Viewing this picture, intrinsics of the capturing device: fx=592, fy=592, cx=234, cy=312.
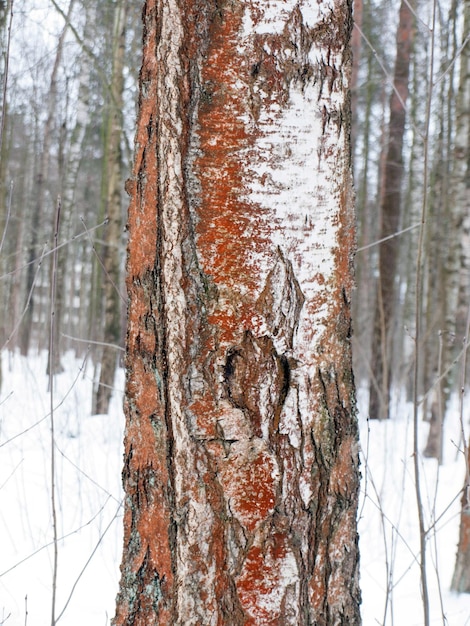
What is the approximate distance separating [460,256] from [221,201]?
15.2ft

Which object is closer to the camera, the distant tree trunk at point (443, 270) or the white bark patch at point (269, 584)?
the white bark patch at point (269, 584)

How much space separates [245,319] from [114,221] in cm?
551

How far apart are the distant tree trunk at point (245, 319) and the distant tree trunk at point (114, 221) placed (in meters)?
5.13

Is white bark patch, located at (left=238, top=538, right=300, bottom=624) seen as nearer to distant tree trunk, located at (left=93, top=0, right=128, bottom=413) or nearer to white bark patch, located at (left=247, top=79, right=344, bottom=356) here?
white bark patch, located at (left=247, top=79, right=344, bottom=356)

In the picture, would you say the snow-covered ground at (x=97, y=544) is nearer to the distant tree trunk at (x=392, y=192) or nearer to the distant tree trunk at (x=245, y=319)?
the distant tree trunk at (x=245, y=319)

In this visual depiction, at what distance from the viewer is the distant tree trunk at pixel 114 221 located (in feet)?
19.6

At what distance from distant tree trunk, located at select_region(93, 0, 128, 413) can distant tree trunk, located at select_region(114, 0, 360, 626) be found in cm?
513

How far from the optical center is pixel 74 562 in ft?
8.87

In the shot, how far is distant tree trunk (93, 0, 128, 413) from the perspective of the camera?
5.98 metres

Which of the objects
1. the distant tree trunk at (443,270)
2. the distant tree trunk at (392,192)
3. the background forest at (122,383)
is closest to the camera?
the background forest at (122,383)

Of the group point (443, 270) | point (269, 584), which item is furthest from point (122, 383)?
point (269, 584)

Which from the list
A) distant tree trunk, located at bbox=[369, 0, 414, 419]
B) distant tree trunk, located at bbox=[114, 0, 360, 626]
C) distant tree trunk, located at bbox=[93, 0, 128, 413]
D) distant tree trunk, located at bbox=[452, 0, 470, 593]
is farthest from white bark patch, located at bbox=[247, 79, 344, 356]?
distant tree trunk, located at bbox=[369, 0, 414, 419]

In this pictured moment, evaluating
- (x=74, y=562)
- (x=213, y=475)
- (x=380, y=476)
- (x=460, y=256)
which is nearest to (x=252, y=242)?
(x=213, y=475)

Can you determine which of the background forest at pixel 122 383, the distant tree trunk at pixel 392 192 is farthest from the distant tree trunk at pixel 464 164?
the distant tree trunk at pixel 392 192
